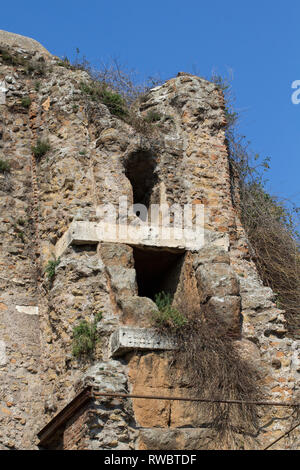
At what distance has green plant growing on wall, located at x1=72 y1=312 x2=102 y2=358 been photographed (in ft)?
36.3

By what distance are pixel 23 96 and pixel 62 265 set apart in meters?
3.47

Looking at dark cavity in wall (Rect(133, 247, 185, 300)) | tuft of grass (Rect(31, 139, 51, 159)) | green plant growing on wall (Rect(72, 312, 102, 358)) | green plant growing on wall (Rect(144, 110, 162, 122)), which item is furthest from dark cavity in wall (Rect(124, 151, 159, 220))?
green plant growing on wall (Rect(72, 312, 102, 358))

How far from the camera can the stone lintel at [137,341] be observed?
424 inches

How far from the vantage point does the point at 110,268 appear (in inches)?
459

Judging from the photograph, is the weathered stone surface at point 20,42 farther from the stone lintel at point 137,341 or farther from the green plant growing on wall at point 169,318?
the stone lintel at point 137,341

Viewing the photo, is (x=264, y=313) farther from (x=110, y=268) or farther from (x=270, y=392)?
(x=110, y=268)

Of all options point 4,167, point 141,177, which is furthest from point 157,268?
point 4,167

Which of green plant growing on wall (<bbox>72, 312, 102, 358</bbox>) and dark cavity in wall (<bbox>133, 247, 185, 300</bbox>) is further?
dark cavity in wall (<bbox>133, 247, 185, 300</bbox>)

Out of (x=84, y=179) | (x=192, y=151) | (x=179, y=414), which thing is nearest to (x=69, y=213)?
(x=84, y=179)

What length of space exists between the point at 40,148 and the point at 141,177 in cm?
157

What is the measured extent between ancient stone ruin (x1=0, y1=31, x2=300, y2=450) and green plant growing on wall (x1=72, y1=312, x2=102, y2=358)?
0.26 ft

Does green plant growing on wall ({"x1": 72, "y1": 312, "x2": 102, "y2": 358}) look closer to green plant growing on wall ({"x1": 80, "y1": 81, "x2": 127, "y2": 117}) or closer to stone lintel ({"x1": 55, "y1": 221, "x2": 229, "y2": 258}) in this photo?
stone lintel ({"x1": 55, "y1": 221, "x2": 229, "y2": 258})

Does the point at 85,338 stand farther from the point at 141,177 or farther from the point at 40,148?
the point at 40,148

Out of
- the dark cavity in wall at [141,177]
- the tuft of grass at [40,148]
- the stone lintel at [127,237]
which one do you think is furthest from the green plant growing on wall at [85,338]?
the tuft of grass at [40,148]
